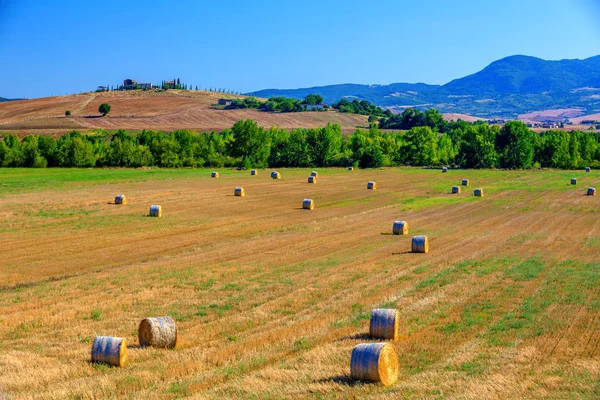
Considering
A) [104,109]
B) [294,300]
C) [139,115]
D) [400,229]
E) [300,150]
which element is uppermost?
[104,109]

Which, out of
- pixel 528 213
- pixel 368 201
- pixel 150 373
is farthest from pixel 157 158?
pixel 150 373

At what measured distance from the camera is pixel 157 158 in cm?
9388

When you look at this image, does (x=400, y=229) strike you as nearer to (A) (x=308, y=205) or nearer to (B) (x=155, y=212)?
(A) (x=308, y=205)

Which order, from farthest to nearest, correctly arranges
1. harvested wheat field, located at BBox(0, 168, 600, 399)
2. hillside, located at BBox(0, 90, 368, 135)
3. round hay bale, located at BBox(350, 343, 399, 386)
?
hillside, located at BBox(0, 90, 368, 135)
harvested wheat field, located at BBox(0, 168, 600, 399)
round hay bale, located at BBox(350, 343, 399, 386)

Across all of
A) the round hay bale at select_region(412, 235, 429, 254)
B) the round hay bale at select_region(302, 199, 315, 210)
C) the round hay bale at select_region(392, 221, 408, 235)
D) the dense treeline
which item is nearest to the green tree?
the dense treeline

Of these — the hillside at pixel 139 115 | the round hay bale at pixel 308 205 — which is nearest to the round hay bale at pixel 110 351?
the round hay bale at pixel 308 205

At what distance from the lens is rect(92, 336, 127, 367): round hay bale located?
43.8ft

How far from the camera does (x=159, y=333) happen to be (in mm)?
14578

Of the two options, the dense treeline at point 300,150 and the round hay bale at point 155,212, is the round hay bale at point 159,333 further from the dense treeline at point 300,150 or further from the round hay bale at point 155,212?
the dense treeline at point 300,150

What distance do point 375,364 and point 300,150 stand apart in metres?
88.7

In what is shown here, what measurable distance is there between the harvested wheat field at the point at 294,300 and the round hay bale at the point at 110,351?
21 cm

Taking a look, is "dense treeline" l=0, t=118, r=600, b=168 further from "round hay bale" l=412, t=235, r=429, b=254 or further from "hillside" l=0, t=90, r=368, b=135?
"round hay bale" l=412, t=235, r=429, b=254

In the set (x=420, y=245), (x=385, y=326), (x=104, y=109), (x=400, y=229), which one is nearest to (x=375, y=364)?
(x=385, y=326)

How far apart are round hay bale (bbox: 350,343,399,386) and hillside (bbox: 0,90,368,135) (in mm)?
113302
